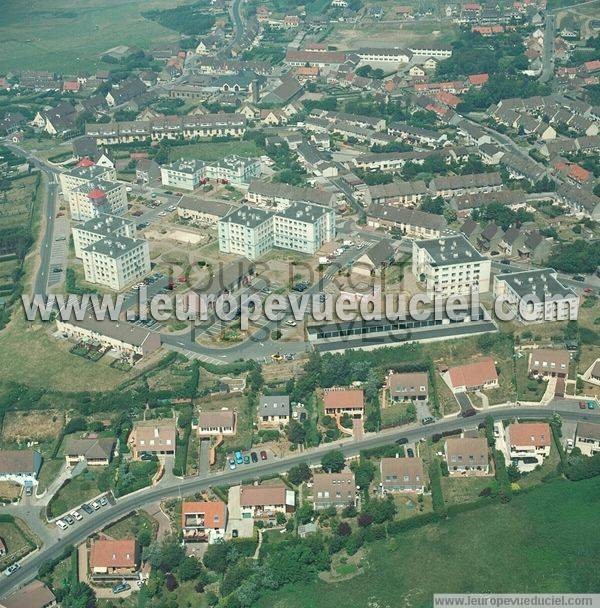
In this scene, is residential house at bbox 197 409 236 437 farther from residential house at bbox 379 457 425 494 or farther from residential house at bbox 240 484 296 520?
residential house at bbox 379 457 425 494

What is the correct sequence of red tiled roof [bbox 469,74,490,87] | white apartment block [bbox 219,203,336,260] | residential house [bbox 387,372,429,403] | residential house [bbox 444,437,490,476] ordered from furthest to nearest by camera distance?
red tiled roof [bbox 469,74,490,87]
white apartment block [bbox 219,203,336,260]
residential house [bbox 387,372,429,403]
residential house [bbox 444,437,490,476]

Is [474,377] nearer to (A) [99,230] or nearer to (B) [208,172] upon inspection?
(A) [99,230]

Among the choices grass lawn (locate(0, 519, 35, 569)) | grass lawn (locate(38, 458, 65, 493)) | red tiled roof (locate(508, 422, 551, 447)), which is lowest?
grass lawn (locate(38, 458, 65, 493))

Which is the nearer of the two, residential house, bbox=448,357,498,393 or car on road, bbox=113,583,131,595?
car on road, bbox=113,583,131,595

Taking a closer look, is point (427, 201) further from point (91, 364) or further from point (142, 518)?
point (142, 518)

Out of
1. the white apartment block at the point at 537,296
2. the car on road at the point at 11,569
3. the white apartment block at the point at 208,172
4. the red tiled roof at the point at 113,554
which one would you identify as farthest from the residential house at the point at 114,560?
the white apartment block at the point at 208,172

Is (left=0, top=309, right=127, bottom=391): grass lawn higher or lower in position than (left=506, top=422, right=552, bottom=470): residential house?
lower

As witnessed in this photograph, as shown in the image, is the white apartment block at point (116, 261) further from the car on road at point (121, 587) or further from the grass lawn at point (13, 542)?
the car on road at point (121, 587)

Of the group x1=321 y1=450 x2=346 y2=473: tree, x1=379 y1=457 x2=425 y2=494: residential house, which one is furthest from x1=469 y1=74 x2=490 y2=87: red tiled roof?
x1=379 y1=457 x2=425 y2=494: residential house
